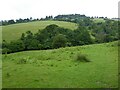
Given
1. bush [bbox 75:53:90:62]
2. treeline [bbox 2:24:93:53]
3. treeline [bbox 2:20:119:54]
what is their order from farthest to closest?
treeline [bbox 2:20:119:54]
treeline [bbox 2:24:93:53]
bush [bbox 75:53:90:62]

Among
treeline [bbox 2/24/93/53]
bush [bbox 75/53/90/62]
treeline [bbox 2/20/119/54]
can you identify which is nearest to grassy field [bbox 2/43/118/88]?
bush [bbox 75/53/90/62]

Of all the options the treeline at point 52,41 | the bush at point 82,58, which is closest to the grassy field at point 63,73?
the bush at point 82,58

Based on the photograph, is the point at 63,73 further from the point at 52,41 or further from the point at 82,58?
the point at 52,41

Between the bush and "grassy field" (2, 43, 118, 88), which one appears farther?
the bush

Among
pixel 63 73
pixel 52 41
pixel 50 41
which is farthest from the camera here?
pixel 50 41

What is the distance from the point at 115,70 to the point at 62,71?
4742 mm

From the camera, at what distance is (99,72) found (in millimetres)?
24000

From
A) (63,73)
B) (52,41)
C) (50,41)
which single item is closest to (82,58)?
(63,73)

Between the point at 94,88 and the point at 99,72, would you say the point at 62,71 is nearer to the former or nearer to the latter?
the point at 99,72

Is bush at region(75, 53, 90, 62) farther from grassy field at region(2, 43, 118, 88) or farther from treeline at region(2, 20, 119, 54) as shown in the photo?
treeline at region(2, 20, 119, 54)

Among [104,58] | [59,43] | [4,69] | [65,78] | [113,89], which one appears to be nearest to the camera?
[113,89]

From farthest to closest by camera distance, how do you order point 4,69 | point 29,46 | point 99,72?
point 29,46 < point 4,69 < point 99,72

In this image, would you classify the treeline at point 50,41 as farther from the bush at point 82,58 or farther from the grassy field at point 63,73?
the bush at point 82,58

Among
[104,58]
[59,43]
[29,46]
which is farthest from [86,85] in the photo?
[29,46]
